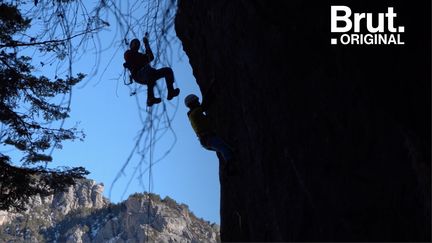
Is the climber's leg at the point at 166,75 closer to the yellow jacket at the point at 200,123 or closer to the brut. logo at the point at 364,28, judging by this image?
the yellow jacket at the point at 200,123

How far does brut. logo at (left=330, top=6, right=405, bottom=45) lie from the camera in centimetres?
448

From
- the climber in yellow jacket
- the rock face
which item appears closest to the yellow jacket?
the climber in yellow jacket

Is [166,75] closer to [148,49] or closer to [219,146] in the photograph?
[148,49]

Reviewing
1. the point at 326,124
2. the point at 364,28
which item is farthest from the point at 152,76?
the point at 364,28

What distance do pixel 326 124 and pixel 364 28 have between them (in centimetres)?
88

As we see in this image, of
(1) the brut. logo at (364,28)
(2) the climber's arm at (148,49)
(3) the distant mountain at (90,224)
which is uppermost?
(3) the distant mountain at (90,224)

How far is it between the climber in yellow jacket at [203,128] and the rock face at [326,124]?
403 millimetres

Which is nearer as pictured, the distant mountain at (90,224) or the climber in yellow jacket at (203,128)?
the climber in yellow jacket at (203,128)

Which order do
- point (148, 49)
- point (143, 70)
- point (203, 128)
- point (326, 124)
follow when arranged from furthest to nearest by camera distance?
point (143, 70) → point (203, 128) → point (148, 49) → point (326, 124)

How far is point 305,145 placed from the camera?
4.81 m

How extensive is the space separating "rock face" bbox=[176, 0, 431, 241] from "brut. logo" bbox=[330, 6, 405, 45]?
60 millimetres

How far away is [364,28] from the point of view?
15.6 feet

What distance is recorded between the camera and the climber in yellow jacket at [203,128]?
20.7 feet

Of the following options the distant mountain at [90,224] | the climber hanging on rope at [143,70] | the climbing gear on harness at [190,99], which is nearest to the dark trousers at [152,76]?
the climber hanging on rope at [143,70]
